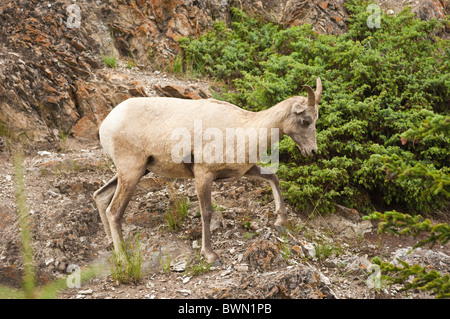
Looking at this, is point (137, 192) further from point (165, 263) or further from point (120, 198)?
point (165, 263)

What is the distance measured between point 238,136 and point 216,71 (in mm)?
4271

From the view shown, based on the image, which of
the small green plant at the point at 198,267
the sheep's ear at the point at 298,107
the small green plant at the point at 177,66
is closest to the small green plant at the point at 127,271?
the small green plant at the point at 198,267

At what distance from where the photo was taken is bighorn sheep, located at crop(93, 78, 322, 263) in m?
5.73

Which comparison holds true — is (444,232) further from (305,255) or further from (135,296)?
(135,296)

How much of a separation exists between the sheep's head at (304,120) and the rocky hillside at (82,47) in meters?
3.91

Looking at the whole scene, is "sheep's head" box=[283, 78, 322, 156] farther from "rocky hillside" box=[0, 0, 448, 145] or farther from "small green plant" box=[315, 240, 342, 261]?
"rocky hillside" box=[0, 0, 448, 145]

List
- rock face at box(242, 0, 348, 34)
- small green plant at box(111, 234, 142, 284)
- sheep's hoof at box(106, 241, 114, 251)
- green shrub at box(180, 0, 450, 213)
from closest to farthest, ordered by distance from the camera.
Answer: small green plant at box(111, 234, 142, 284)
sheep's hoof at box(106, 241, 114, 251)
green shrub at box(180, 0, 450, 213)
rock face at box(242, 0, 348, 34)

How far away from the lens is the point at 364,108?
23.6ft

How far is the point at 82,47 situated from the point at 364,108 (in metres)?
5.50

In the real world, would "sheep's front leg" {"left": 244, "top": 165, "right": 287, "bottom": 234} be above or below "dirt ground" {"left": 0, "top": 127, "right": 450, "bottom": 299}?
above

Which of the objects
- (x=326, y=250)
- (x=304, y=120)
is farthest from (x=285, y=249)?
(x=304, y=120)

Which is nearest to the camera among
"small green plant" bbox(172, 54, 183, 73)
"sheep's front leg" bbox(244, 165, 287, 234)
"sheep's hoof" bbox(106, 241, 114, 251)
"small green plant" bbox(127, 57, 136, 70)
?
"sheep's front leg" bbox(244, 165, 287, 234)

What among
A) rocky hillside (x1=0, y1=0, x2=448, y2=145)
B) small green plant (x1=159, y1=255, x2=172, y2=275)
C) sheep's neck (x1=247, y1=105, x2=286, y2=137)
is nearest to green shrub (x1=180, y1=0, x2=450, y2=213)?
sheep's neck (x1=247, y1=105, x2=286, y2=137)

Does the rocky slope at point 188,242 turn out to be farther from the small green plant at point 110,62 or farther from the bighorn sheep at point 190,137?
the small green plant at point 110,62
